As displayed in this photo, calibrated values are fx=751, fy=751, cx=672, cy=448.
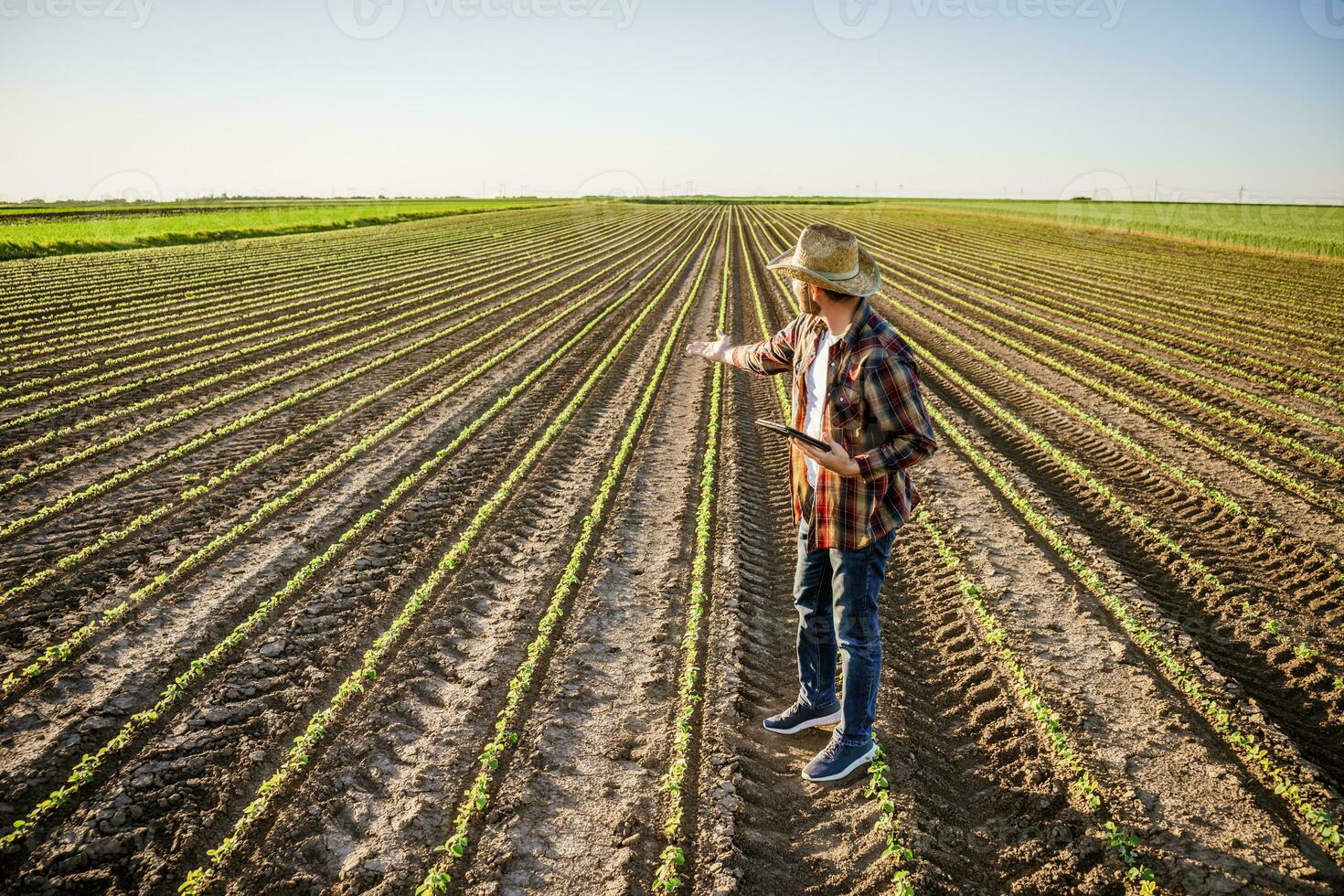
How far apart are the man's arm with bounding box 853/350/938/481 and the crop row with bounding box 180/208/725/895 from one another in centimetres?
247

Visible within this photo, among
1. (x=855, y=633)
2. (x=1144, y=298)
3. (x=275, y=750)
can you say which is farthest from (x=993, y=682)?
(x=1144, y=298)

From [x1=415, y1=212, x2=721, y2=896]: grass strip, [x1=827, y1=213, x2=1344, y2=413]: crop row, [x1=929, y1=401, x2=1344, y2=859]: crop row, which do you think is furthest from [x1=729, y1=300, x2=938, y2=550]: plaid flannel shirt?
[x1=827, y1=213, x2=1344, y2=413]: crop row

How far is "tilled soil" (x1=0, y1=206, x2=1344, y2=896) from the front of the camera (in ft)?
11.1

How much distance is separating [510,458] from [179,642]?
402 cm

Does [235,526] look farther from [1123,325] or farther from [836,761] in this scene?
[1123,325]

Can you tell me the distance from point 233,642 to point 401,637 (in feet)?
3.57

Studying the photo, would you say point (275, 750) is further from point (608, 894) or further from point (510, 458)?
point (510, 458)

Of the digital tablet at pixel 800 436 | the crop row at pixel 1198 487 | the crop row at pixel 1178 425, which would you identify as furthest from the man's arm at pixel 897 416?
the crop row at pixel 1178 425

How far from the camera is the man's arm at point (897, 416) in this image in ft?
10.1

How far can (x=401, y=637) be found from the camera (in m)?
5.06

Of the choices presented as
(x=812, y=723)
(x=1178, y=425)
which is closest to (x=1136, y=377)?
(x=1178, y=425)

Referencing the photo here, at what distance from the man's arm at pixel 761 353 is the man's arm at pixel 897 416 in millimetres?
634

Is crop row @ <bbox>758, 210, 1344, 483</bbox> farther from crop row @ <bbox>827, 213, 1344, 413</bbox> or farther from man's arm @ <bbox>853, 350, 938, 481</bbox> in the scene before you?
man's arm @ <bbox>853, 350, 938, 481</bbox>

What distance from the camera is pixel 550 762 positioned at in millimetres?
3928
